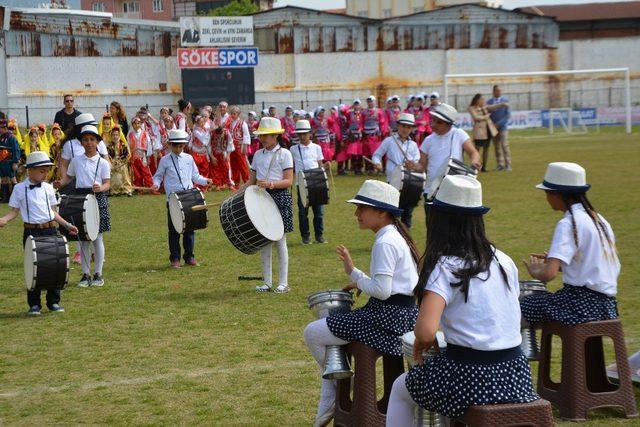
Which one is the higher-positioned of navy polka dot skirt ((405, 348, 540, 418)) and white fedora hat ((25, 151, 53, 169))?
white fedora hat ((25, 151, 53, 169))

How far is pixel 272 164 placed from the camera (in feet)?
38.5

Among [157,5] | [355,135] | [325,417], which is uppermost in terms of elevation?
[157,5]

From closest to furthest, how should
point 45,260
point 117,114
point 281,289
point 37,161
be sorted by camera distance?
point 45,260 < point 37,161 < point 281,289 < point 117,114

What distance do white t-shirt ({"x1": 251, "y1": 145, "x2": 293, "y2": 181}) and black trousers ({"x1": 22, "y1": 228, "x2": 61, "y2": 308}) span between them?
240 centimetres

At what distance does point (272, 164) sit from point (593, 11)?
67.2m

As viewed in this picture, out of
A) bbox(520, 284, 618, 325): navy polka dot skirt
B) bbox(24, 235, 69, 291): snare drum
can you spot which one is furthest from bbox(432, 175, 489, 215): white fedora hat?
bbox(24, 235, 69, 291): snare drum

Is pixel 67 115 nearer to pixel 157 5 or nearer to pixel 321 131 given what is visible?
pixel 321 131

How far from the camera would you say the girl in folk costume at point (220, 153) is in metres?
24.1

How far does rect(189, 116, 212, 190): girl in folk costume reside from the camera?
2369 centimetres

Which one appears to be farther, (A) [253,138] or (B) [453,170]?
(A) [253,138]

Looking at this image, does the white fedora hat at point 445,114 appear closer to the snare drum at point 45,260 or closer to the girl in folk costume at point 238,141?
the snare drum at point 45,260

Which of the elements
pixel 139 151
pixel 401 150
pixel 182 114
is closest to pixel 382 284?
pixel 401 150

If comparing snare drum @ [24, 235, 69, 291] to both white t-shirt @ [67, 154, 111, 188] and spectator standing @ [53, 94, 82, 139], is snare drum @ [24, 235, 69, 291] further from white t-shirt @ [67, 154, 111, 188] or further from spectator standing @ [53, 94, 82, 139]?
spectator standing @ [53, 94, 82, 139]

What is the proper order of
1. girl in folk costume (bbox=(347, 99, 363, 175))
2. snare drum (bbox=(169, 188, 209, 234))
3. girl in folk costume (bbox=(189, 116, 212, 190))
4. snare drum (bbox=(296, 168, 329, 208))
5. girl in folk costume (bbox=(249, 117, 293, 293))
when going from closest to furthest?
girl in folk costume (bbox=(249, 117, 293, 293)) → snare drum (bbox=(169, 188, 209, 234)) → snare drum (bbox=(296, 168, 329, 208)) → girl in folk costume (bbox=(189, 116, 212, 190)) → girl in folk costume (bbox=(347, 99, 363, 175))
